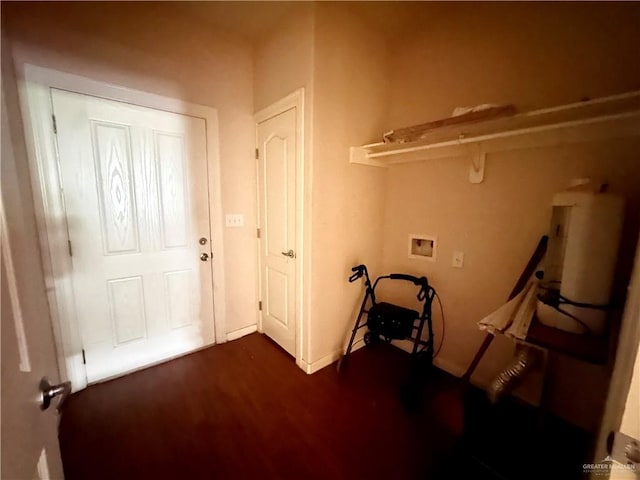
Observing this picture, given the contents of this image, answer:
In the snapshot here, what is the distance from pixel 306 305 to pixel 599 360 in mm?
1570

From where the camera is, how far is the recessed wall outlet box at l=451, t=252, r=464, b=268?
6.33 ft

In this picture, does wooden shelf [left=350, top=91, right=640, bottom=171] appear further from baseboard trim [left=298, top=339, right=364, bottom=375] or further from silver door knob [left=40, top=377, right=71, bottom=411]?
silver door knob [left=40, top=377, right=71, bottom=411]

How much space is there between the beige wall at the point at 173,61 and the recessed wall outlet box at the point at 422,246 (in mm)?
1505

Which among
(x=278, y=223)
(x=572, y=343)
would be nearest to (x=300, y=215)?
(x=278, y=223)

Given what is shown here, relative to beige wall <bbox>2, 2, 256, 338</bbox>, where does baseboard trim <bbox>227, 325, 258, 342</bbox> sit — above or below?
below

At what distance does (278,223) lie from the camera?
2.24m

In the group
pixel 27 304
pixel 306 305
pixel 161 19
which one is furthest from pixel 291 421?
pixel 161 19

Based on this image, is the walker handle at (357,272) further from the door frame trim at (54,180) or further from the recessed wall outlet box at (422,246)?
the door frame trim at (54,180)

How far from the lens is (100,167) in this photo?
5.82 ft

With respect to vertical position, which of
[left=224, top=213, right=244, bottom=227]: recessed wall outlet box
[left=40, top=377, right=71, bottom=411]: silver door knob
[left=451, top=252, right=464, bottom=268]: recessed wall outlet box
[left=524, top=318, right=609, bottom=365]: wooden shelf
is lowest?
[left=524, top=318, right=609, bottom=365]: wooden shelf

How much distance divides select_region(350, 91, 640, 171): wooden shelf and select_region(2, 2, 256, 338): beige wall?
3.63ft

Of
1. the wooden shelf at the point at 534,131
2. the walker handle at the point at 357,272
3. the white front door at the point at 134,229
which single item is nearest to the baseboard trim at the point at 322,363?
the walker handle at the point at 357,272

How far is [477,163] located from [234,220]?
202cm

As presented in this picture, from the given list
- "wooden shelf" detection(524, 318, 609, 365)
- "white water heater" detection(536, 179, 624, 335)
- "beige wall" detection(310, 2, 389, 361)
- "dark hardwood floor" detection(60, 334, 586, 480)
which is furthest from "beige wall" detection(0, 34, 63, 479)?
"white water heater" detection(536, 179, 624, 335)
